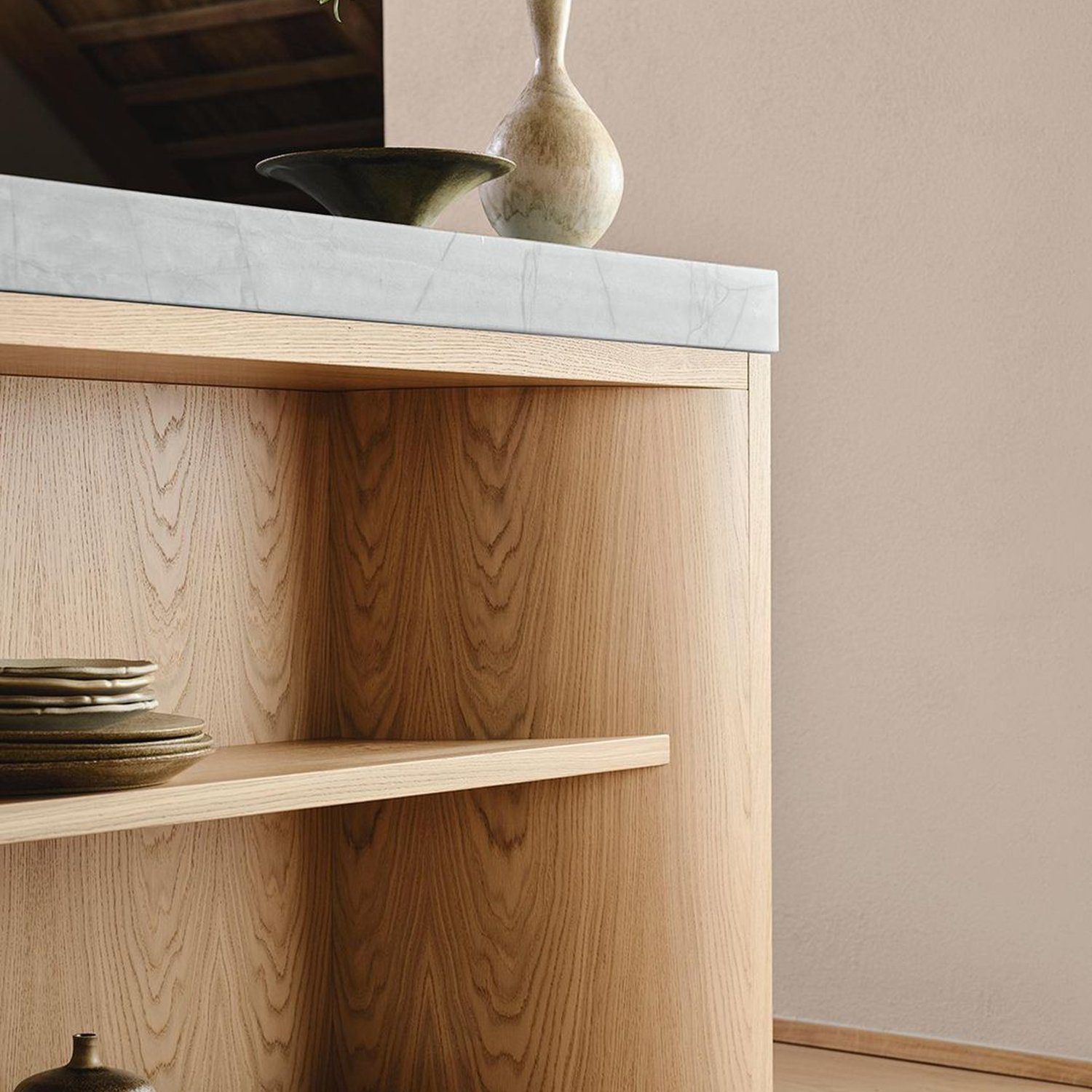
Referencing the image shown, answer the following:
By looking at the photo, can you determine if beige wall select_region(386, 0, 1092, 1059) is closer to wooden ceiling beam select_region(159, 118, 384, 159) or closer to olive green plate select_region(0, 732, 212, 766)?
olive green plate select_region(0, 732, 212, 766)

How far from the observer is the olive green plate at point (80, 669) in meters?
1.19

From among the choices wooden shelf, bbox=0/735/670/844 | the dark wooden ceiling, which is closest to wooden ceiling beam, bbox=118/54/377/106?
the dark wooden ceiling

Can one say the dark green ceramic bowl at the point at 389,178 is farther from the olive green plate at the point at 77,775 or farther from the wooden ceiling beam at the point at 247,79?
the wooden ceiling beam at the point at 247,79

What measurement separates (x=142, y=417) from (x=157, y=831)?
0.38 metres

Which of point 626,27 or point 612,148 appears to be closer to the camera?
point 612,148

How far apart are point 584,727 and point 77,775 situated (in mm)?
536

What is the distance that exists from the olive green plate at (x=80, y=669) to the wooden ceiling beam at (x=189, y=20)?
12.1 feet

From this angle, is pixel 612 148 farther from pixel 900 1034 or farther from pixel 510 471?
pixel 900 1034

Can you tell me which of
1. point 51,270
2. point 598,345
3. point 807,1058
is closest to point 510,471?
point 598,345

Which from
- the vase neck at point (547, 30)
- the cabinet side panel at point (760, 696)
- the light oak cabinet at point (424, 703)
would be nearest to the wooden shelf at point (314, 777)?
the light oak cabinet at point (424, 703)

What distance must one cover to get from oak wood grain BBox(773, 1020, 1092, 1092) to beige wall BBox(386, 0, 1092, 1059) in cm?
2

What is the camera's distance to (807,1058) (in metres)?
2.80

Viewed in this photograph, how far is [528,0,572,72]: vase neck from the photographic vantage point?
1609mm

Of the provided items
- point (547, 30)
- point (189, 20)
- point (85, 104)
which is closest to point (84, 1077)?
point (547, 30)
